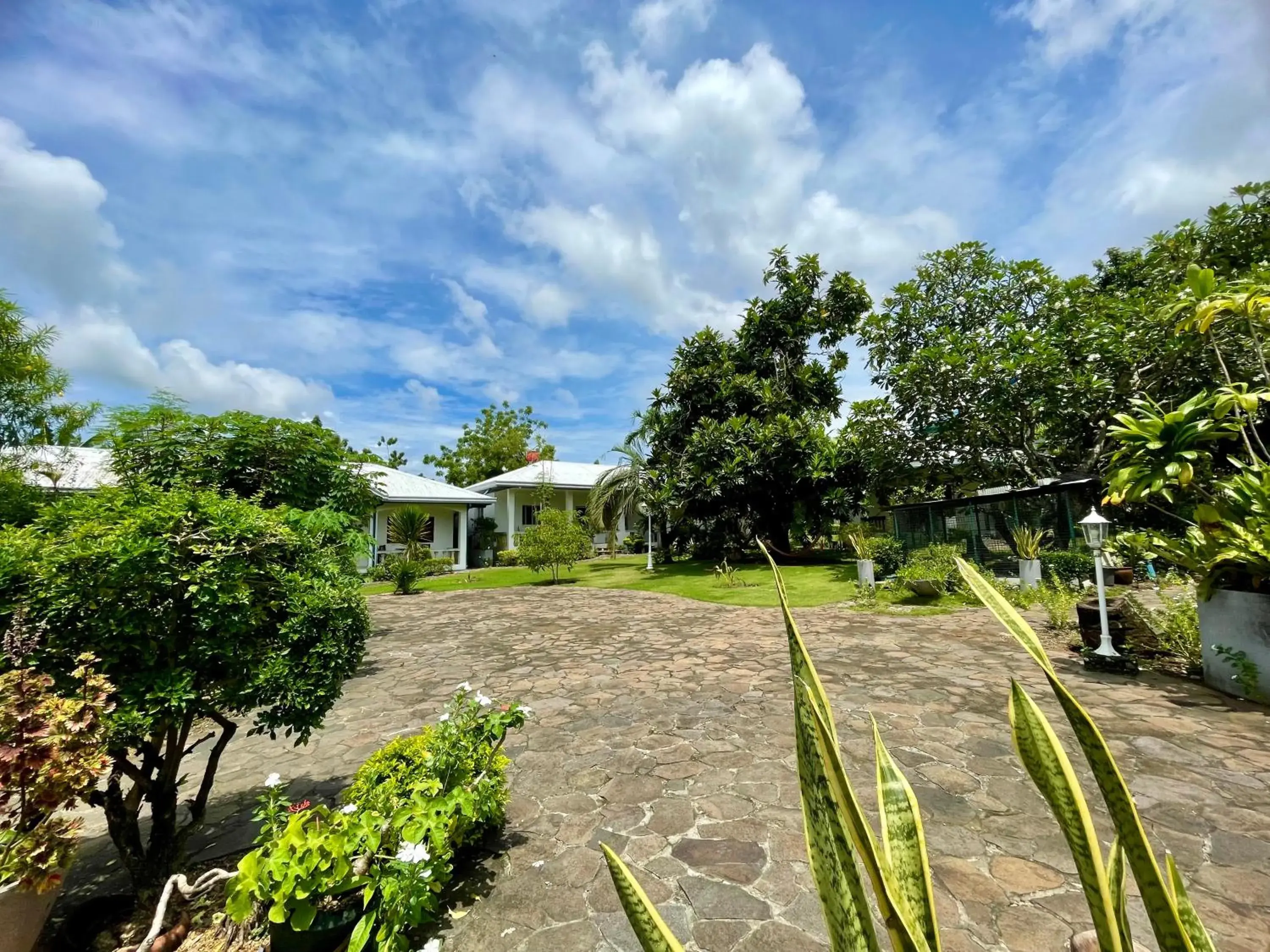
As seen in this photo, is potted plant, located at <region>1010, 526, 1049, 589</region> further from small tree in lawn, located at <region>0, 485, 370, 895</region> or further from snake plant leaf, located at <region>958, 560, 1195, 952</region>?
small tree in lawn, located at <region>0, 485, 370, 895</region>

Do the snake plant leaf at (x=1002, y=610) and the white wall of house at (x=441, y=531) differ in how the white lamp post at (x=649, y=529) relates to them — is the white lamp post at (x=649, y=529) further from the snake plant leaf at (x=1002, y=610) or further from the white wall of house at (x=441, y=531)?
the snake plant leaf at (x=1002, y=610)

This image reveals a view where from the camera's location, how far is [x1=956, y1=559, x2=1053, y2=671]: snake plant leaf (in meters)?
0.97

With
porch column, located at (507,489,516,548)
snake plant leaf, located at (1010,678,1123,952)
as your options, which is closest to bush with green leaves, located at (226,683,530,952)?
snake plant leaf, located at (1010,678,1123,952)

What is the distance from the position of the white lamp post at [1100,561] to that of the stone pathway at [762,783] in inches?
16.1

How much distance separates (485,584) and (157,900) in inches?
595

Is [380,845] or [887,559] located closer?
[380,845]

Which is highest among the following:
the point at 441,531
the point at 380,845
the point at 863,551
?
the point at 441,531

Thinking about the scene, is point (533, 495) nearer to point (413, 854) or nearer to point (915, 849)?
point (413, 854)

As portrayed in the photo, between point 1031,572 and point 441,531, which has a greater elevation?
point 441,531

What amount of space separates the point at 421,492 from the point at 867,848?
22934mm

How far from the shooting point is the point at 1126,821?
2.72 ft

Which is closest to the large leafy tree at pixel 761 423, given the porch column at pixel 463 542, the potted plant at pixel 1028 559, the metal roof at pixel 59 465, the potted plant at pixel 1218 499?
the potted plant at pixel 1028 559

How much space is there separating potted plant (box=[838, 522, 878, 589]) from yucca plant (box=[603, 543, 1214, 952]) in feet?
37.7

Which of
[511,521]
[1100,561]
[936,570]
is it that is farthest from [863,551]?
[511,521]
